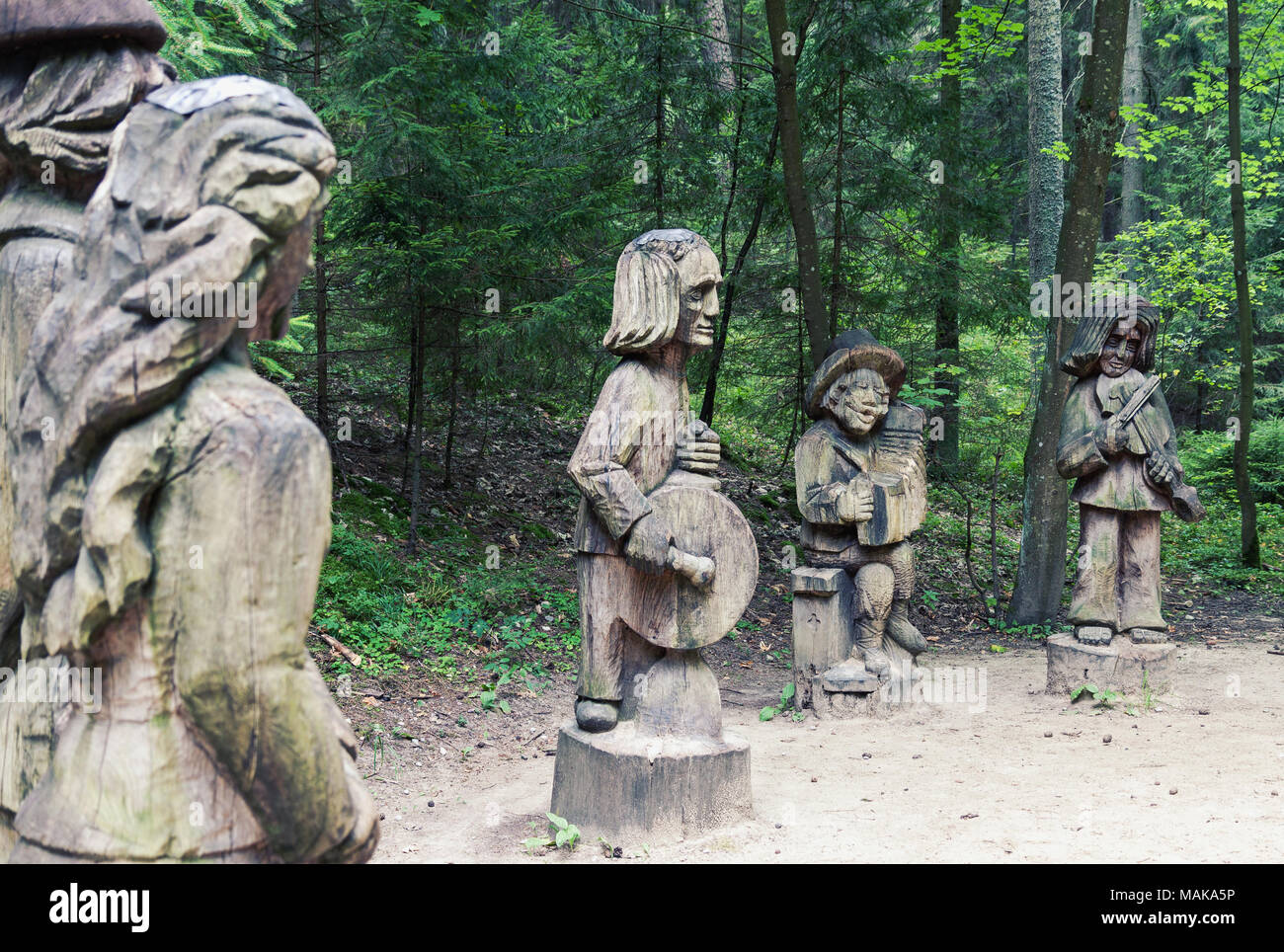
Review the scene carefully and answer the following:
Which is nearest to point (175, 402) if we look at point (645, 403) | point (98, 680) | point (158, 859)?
point (98, 680)

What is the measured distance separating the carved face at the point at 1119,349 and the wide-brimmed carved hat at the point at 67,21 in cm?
709

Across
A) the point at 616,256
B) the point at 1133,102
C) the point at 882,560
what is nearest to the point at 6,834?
the point at 882,560

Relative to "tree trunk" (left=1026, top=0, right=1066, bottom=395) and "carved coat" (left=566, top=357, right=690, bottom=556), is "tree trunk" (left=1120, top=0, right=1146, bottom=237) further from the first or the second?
"carved coat" (left=566, top=357, right=690, bottom=556)

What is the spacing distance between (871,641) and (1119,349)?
2878mm

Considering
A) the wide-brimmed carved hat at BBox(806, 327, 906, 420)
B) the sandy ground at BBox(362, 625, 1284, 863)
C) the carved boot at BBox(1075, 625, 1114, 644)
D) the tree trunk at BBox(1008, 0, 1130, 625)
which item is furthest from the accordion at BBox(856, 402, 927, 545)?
the tree trunk at BBox(1008, 0, 1130, 625)

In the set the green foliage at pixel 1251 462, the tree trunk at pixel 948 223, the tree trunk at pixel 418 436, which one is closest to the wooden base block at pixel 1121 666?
the tree trunk at pixel 948 223

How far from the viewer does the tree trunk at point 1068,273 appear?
991 cm

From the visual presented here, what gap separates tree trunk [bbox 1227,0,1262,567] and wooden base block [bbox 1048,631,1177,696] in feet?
17.6

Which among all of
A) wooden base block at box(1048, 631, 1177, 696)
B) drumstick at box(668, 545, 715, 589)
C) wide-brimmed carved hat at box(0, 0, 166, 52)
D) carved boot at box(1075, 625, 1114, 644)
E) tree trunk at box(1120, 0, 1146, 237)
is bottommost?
wooden base block at box(1048, 631, 1177, 696)

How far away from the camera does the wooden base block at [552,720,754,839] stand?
516 centimetres

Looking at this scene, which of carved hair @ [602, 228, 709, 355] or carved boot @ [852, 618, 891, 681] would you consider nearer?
carved hair @ [602, 228, 709, 355]

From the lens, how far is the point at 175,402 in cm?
211

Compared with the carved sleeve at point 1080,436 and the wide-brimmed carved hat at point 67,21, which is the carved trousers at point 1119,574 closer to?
the carved sleeve at point 1080,436

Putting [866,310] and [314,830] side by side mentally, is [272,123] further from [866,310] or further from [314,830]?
[866,310]
